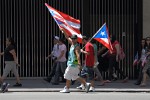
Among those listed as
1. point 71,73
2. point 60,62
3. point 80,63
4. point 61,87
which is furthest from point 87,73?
point 60,62

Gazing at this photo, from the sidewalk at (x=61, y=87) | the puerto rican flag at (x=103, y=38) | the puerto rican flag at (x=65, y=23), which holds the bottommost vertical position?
the sidewalk at (x=61, y=87)

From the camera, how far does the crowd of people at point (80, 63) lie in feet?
45.5

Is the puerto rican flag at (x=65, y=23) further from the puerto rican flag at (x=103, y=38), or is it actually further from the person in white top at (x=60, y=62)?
the person in white top at (x=60, y=62)

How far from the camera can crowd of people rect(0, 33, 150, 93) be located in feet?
45.5

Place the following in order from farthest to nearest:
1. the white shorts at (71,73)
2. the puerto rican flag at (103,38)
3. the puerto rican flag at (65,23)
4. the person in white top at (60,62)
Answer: the person in white top at (60,62) → the puerto rican flag at (103,38) → the puerto rican flag at (65,23) → the white shorts at (71,73)

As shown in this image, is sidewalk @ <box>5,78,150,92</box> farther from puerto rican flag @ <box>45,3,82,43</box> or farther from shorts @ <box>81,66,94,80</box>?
puerto rican flag @ <box>45,3,82,43</box>

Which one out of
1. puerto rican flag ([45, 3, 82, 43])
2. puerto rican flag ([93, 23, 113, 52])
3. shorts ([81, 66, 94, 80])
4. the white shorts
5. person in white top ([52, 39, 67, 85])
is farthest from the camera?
person in white top ([52, 39, 67, 85])

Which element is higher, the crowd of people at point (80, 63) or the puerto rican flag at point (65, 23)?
the puerto rican flag at point (65, 23)

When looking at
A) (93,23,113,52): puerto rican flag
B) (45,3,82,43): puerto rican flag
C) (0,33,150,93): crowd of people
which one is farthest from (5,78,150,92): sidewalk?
(45,3,82,43): puerto rican flag

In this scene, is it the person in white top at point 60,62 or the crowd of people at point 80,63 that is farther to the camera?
the person in white top at point 60,62

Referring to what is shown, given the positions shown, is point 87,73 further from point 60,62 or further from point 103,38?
point 60,62

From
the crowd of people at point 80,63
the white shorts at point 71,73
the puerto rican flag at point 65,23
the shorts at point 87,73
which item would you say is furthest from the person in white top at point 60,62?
the white shorts at point 71,73

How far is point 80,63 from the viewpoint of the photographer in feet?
47.8

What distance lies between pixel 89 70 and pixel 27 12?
4.53 metres
